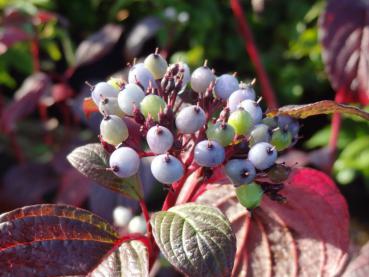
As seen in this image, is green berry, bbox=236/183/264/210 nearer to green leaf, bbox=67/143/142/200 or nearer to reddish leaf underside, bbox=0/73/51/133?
green leaf, bbox=67/143/142/200

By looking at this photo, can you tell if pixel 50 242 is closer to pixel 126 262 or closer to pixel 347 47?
pixel 126 262

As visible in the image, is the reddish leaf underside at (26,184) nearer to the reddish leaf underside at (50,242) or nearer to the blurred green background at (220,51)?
the blurred green background at (220,51)

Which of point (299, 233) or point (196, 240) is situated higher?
point (196, 240)

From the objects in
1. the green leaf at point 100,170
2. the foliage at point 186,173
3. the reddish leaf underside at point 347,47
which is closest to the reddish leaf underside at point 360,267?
the foliage at point 186,173

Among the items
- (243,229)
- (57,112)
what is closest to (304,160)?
(243,229)

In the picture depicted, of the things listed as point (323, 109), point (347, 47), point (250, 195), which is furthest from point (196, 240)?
point (347, 47)

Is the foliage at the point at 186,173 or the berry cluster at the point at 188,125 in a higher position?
the berry cluster at the point at 188,125

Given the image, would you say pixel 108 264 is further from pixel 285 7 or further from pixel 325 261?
pixel 285 7

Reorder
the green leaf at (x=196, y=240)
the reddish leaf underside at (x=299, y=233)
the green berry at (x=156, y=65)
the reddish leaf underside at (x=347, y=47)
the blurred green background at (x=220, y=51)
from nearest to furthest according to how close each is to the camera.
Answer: the green leaf at (x=196, y=240) → the green berry at (x=156, y=65) → the reddish leaf underside at (x=299, y=233) → the reddish leaf underside at (x=347, y=47) → the blurred green background at (x=220, y=51)
